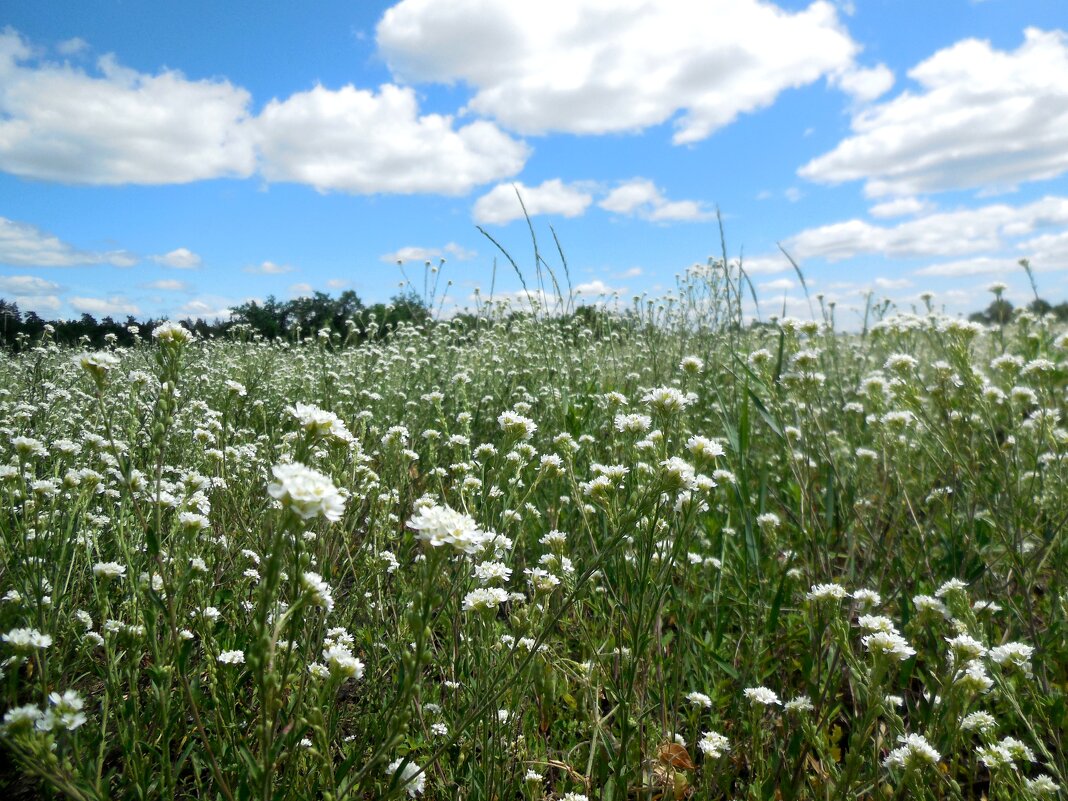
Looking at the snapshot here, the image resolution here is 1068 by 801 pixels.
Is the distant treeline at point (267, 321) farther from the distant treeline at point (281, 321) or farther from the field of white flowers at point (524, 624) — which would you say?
the field of white flowers at point (524, 624)

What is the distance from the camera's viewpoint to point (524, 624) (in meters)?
1.62

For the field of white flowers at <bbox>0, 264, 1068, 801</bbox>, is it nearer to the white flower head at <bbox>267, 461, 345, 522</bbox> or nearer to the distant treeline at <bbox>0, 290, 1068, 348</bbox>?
the white flower head at <bbox>267, 461, 345, 522</bbox>

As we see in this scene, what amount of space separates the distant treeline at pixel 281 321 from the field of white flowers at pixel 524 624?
4.20 meters

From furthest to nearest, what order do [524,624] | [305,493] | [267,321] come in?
[267,321] → [524,624] → [305,493]

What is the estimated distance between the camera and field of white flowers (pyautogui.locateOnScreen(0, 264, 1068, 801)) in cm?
157

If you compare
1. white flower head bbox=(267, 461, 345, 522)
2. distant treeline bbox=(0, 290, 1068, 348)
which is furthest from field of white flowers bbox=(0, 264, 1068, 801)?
distant treeline bbox=(0, 290, 1068, 348)

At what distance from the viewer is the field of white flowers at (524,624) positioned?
1.57 meters

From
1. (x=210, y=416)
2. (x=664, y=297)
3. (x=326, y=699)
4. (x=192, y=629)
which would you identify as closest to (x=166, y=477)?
(x=210, y=416)

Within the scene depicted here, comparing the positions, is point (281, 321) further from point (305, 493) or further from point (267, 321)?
point (305, 493)

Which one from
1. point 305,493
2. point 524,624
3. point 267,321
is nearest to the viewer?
point 305,493

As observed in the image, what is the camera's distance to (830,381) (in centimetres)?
621

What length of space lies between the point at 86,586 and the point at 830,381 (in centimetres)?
579

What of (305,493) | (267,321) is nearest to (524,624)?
(305,493)

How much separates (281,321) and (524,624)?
10.1 metres
